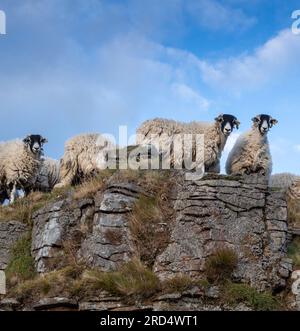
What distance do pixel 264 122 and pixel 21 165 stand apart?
8.23 m

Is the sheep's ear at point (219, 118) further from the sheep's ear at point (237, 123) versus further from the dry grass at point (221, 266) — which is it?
the dry grass at point (221, 266)

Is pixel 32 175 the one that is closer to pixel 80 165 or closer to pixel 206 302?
pixel 80 165

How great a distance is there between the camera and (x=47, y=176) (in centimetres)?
3027

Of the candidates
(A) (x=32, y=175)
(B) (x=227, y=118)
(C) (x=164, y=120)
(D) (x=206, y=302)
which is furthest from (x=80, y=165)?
(D) (x=206, y=302)

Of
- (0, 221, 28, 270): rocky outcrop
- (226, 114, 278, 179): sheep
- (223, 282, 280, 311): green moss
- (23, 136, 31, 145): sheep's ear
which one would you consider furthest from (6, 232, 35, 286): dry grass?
(226, 114, 278, 179): sheep

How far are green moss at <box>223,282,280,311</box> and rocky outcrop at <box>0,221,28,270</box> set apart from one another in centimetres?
709

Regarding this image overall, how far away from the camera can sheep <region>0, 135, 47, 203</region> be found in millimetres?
27906

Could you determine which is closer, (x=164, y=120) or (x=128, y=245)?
(x=128, y=245)

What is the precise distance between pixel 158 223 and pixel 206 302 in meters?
3.13

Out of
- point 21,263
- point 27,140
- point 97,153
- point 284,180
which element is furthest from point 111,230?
point 284,180

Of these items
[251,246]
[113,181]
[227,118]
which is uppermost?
[227,118]

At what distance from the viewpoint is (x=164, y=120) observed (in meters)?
27.0

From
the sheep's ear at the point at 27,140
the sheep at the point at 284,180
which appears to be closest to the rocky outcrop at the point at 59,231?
the sheep's ear at the point at 27,140

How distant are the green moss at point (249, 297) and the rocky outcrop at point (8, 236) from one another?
7089mm
